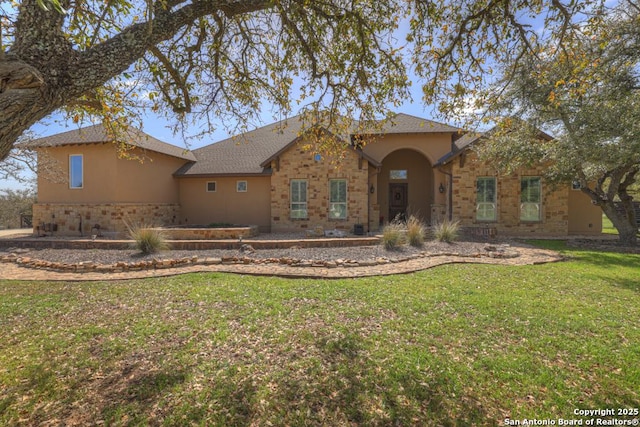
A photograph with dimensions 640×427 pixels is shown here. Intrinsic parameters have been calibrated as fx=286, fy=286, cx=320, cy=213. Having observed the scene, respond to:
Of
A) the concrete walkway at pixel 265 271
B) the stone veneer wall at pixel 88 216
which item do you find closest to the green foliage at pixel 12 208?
the stone veneer wall at pixel 88 216

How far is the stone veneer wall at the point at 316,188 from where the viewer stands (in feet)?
46.9

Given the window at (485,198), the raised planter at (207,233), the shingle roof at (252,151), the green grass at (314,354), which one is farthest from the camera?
the shingle roof at (252,151)

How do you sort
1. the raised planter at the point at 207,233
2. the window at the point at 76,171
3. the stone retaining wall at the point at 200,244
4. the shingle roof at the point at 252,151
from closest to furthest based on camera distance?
1. the stone retaining wall at the point at 200,244
2. the raised planter at the point at 207,233
3. the window at the point at 76,171
4. the shingle roof at the point at 252,151

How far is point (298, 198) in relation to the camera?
48.5ft

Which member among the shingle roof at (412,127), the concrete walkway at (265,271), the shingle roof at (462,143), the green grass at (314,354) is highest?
the shingle roof at (412,127)

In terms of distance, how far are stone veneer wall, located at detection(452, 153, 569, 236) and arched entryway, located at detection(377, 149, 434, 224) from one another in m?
2.99

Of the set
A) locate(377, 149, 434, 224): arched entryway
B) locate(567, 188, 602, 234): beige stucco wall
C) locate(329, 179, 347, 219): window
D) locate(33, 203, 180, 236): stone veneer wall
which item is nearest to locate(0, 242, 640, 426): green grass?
locate(33, 203, 180, 236): stone veneer wall

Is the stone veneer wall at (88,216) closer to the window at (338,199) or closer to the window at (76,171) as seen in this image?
the window at (76,171)

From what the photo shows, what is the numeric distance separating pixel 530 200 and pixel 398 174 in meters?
6.81

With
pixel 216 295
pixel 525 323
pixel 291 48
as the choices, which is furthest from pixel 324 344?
pixel 291 48

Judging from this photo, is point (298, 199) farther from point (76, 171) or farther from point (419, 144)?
point (76, 171)

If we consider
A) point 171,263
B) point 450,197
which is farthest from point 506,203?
point 171,263

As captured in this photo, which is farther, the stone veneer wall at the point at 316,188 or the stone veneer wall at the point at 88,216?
the stone veneer wall at the point at 316,188

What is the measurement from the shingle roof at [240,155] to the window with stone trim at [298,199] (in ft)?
5.82
